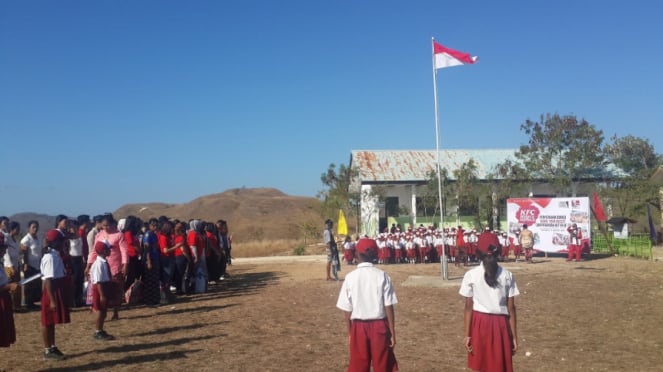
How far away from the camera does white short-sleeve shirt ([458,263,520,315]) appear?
5.14 meters

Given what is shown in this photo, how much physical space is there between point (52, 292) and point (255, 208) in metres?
68.0

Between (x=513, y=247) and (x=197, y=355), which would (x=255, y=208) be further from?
(x=197, y=355)

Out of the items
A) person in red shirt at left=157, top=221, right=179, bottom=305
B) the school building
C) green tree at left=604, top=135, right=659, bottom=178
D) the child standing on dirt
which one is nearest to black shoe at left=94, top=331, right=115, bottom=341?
the child standing on dirt

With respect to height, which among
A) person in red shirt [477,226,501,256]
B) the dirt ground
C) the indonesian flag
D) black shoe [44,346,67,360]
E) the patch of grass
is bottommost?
the dirt ground

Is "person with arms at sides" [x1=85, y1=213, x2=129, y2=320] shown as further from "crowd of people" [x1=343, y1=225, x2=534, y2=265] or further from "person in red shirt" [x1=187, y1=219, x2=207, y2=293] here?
"crowd of people" [x1=343, y1=225, x2=534, y2=265]

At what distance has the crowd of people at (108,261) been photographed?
8617 millimetres

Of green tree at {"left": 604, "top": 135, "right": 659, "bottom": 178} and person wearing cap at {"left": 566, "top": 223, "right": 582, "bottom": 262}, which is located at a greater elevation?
green tree at {"left": 604, "top": 135, "right": 659, "bottom": 178}

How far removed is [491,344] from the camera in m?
5.07

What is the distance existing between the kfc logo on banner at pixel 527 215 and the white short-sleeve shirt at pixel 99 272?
19361 millimetres

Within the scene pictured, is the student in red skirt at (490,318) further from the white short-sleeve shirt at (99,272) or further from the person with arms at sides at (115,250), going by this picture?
the person with arms at sides at (115,250)

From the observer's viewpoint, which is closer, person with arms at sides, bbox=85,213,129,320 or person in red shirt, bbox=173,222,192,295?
person with arms at sides, bbox=85,213,129,320

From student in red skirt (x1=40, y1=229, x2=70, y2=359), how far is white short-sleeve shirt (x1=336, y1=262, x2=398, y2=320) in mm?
4323

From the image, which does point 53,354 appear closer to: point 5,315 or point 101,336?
point 101,336

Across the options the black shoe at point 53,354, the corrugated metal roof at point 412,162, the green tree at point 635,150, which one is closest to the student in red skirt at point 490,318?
the black shoe at point 53,354
